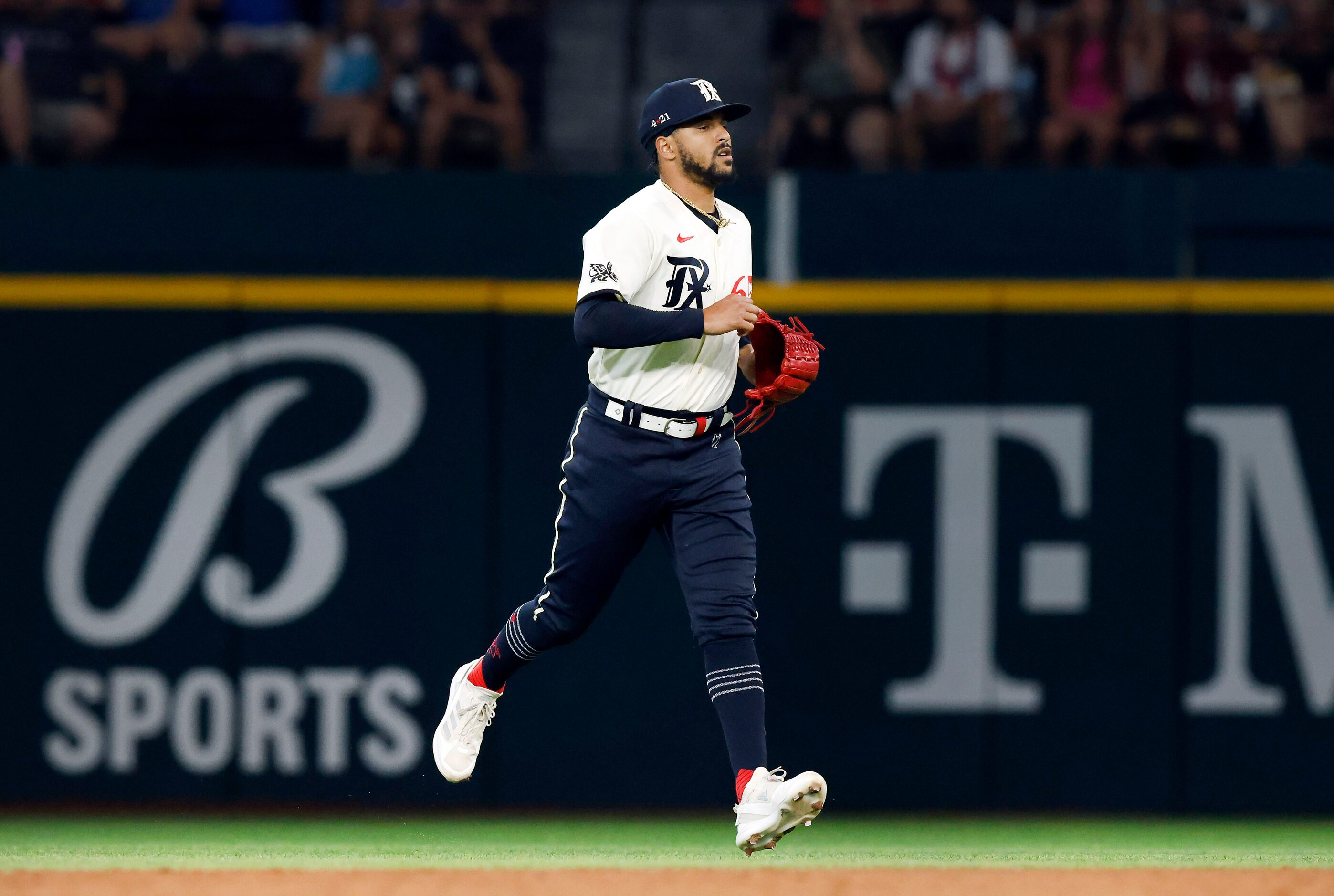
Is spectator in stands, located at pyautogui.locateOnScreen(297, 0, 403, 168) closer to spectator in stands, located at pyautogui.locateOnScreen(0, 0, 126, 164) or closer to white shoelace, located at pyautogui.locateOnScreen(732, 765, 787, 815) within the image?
spectator in stands, located at pyautogui.locateOnScreen(0, 0, 126, 164)

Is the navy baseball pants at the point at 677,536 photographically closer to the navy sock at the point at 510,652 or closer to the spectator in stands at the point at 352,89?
the navy sock at the point at 510,652

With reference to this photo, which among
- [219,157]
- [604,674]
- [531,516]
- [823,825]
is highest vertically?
[219,157]

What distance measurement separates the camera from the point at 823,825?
582 cm

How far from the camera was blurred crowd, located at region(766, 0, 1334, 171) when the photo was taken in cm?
821

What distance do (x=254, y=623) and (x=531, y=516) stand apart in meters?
1.01

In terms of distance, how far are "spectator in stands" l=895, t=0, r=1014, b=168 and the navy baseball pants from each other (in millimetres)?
4090

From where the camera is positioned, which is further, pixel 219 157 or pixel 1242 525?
pixel 219 157

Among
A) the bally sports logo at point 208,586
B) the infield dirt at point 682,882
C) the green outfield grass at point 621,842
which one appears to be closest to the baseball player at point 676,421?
the infield dirt at point 682,882

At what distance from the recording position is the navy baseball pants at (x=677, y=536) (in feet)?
14.1

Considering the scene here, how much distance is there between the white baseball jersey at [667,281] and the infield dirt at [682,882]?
1.24 meters


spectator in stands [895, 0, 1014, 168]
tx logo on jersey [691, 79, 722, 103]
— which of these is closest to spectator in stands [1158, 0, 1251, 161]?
spectator in stands [895, 0, 1014, 168]

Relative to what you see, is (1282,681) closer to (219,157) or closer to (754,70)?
(754,70)

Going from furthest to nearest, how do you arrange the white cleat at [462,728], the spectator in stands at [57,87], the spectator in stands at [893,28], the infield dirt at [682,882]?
the spectator in stands at [893,28]
the spectator in stands at [57,87]
the white cleat at [462,728]
the infield dirt at [682,882]

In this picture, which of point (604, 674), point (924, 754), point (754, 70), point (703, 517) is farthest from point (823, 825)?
point (754, 70)
